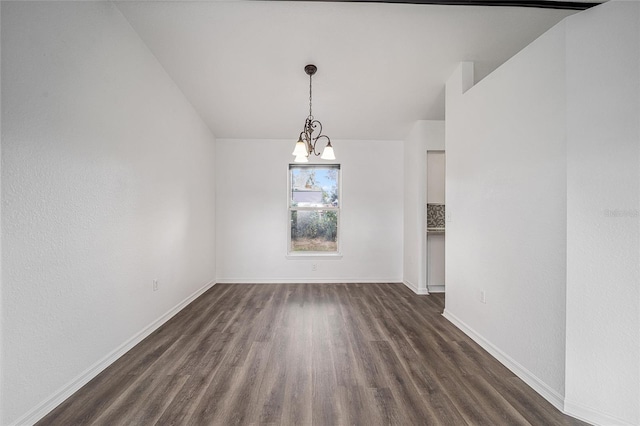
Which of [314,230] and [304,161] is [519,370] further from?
[314,230]

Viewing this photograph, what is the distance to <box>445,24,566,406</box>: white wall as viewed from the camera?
174 cm

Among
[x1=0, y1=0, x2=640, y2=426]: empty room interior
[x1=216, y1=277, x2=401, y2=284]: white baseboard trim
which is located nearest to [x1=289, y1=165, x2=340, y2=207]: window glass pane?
[x1=0, y1=0, x2=640, y2=426]: empty room interior

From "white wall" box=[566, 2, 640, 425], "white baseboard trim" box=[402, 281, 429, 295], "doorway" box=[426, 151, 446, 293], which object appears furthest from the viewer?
"doorway" box=[426, 151, 446, 293]

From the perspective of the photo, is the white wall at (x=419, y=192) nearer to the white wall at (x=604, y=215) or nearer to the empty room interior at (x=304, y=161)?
the empty room interior at (x=304, y=161)

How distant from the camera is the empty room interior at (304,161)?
1529mm

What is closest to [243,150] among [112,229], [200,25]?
[200,25]

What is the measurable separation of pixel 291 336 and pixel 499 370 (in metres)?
1.74

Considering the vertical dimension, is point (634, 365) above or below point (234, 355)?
above

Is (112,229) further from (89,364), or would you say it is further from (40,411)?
(40,411)

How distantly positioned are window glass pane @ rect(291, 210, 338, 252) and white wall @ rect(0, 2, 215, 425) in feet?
7.40

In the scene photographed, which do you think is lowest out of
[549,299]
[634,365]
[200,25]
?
[634,365]

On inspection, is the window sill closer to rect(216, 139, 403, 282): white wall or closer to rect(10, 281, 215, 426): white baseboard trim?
rect(216, 139, 403, 282): white wall

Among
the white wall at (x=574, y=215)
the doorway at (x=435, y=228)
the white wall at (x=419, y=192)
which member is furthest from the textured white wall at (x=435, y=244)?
the white wall at (x=574, y=215)

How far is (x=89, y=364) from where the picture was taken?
6.41 feet
